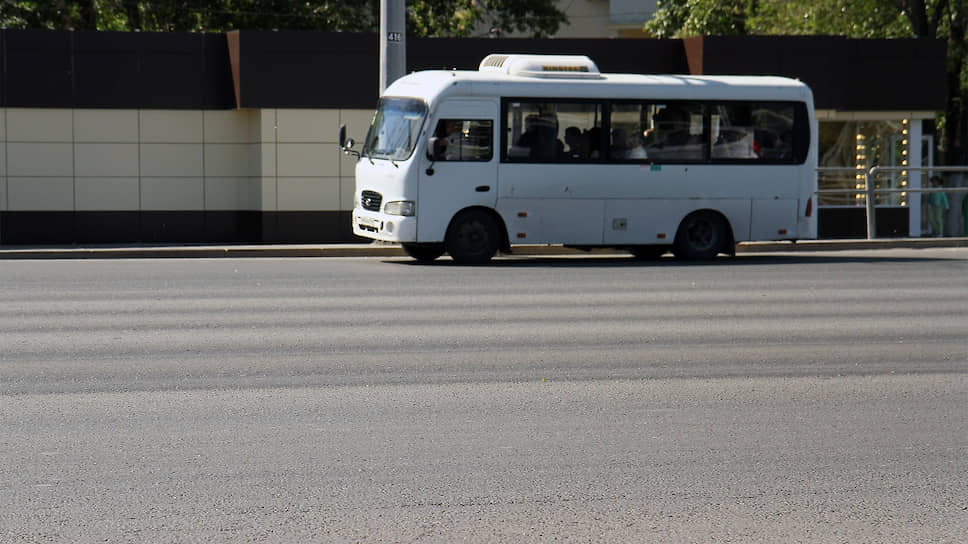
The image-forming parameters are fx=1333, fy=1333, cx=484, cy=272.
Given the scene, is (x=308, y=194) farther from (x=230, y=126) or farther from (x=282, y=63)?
(x=282, y=63)

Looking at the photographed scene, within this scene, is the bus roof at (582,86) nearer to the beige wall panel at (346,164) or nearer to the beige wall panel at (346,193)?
the beige wall panel at (346,164)

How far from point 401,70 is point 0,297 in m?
8.54

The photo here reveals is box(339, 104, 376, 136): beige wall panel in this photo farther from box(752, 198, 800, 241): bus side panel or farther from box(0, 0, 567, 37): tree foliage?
box(0, 0, 567, 37): tree foliage

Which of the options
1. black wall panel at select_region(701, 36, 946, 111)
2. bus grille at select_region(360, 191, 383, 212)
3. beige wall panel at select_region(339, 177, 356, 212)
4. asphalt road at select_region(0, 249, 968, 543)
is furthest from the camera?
black wall panel at select_region(701, 36, 946, 111)

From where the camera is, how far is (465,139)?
1845 centimetres

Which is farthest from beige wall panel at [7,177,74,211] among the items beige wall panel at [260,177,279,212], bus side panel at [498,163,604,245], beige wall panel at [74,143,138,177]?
bus side panel at [498,163,604,245]

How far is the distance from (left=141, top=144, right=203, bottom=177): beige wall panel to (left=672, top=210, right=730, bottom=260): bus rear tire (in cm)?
957

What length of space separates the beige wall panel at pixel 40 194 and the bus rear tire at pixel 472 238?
29.2 feet

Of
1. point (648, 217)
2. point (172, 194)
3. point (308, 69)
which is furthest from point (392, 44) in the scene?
point (172, 194)

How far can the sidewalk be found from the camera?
2028 centimetres

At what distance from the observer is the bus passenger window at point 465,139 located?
60.0ft

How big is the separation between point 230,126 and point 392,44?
4977 mm

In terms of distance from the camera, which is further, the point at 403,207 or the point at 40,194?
the point at 40,194

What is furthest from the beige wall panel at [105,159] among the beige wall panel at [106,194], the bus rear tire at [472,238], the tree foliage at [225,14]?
the tree foliage at [225,14]
